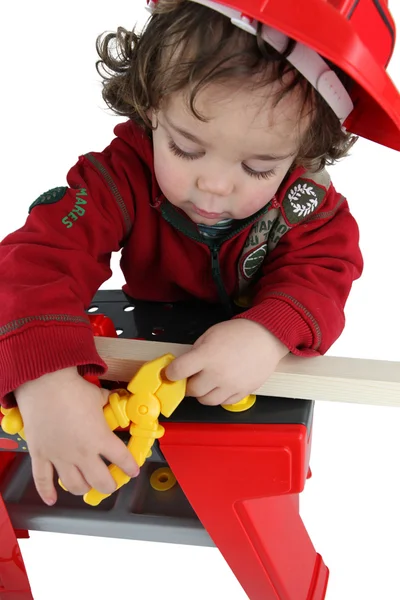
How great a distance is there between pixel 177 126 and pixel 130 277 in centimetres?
35

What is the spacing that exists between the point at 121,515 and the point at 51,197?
0.46 meters

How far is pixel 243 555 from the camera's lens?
2.50 ft

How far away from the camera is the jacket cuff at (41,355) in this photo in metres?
0.62

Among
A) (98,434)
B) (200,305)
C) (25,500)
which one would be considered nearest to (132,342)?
(98,434)

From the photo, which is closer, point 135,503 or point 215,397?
point 215,397

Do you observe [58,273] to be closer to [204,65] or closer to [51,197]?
[51,197]

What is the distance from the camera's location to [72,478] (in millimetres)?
643

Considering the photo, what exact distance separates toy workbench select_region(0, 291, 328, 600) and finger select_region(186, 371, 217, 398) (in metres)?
0.04

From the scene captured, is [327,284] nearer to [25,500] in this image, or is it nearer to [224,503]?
[224,503]

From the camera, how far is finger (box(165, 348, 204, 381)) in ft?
2.05

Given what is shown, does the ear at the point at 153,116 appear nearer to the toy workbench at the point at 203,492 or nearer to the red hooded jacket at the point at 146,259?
the red hooded jacket at the point at 146,259

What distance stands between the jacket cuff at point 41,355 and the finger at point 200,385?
10cm

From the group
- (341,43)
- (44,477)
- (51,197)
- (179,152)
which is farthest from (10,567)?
(341,43)

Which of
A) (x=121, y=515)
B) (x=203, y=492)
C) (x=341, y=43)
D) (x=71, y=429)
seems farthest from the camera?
(x=121, y=515)
